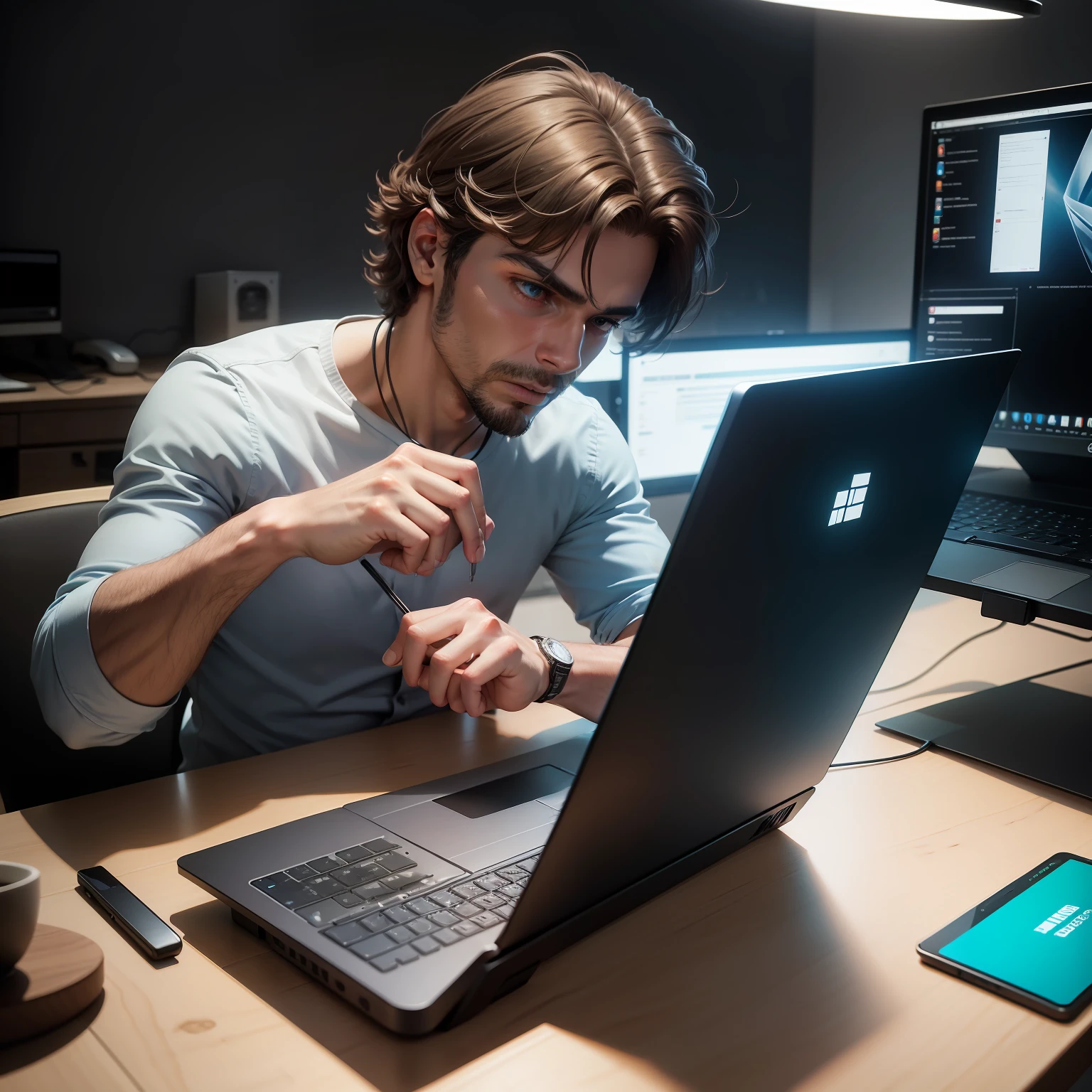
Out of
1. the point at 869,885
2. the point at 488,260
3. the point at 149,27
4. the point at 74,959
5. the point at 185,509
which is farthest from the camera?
the point at 149,27

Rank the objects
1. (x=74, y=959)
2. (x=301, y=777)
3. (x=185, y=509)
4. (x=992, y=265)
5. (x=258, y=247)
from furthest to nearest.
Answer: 1. (x=258, y=247)
2. (x=992, y=265)
3. (x=185, y=509)
4. (x=301, y=777)
5. (x=74, y=959)

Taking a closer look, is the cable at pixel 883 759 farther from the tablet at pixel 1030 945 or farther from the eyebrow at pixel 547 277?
the eyebrow at pixel 547 277

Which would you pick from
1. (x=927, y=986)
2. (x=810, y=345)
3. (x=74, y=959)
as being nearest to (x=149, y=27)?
(x=810, y=345)

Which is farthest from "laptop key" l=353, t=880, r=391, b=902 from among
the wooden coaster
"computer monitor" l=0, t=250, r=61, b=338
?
"computer monitor" l=0, t=250, r=61, b=338

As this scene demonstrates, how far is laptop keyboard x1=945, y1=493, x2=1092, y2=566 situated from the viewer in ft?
3.62

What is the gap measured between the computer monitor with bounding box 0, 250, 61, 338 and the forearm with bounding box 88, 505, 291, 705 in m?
1.71

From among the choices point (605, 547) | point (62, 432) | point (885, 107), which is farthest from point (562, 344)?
point (885, 107)

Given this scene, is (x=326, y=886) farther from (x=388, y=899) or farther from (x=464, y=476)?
(x=464, y=476)

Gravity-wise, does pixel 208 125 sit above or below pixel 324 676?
above

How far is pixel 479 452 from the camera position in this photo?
1242mm

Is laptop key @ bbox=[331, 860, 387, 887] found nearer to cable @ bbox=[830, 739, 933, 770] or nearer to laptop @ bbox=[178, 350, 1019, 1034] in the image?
laptop @ bbox=[178, 350, 1019, 1034]

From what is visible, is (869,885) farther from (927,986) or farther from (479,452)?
(479,452)

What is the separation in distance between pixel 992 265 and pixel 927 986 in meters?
0.95

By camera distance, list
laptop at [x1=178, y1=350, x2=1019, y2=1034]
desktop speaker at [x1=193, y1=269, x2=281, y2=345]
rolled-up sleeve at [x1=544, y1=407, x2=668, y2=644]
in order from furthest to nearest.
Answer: desktop speaker at [x1=193, y1=269, x2=281, y2=345] < rolled-up sleeve at [x1=544, y1=407, x2=668, y2=644] < laptop at [x1=178, y1=350, x2=1019, y2=1034]
